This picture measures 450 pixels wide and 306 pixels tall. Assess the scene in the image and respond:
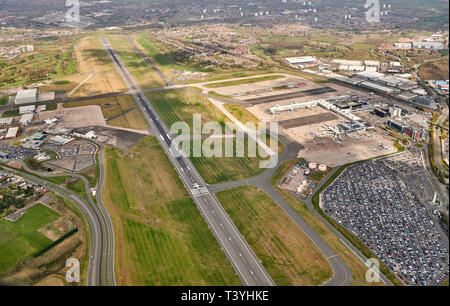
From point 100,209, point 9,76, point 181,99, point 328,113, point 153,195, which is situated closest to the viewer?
point 100,209

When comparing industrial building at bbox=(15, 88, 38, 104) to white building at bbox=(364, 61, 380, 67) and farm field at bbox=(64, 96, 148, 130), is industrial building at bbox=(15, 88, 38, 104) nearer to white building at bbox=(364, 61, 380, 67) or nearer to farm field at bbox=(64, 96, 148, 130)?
farm field at bbox=(64, 96, 148, 130)

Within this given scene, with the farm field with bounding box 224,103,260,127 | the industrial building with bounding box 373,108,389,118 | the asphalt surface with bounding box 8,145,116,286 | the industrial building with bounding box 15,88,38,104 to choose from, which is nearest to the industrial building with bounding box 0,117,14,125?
the industrial building with bounding box 15,88,38,104

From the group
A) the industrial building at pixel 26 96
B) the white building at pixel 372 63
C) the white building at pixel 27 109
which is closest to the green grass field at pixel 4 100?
the industrial building at pixel 26 96

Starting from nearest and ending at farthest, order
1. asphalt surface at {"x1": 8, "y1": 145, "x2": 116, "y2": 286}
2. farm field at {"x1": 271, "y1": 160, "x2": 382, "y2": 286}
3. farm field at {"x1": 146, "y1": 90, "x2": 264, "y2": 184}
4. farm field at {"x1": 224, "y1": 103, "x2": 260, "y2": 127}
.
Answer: asphalt surface at {"x1": 8, "y1": 145, "x2": 116, "y2": 286} → farm field at {"x1": 271, "y1": 160, "x2": 382, "y2": 286} → farm field at {"x1": 146, "y1": 90, "x2": 264, "y2": 184} → farm field at {"x1": 224, "y1": 103, "x2": 260, "y2": 127}

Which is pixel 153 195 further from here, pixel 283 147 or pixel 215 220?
pixel 283 147

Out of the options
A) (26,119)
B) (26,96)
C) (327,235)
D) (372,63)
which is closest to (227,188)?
(327,235)

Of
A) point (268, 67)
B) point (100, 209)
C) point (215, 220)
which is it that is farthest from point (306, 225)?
point (268, 67)
